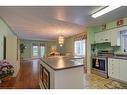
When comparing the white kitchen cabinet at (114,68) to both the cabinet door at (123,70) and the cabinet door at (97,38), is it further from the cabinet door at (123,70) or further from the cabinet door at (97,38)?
the cabinet door at (97,38)

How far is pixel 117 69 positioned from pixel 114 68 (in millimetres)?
146

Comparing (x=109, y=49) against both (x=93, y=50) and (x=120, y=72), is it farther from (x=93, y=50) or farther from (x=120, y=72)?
(x=120, y=72)

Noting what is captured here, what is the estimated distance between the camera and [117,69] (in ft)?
14.1

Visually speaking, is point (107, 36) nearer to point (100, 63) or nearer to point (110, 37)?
point (110, 37)

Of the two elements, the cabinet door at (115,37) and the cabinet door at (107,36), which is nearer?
the cabinet door at (115,37)

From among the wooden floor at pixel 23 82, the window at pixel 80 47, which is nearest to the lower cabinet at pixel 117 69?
the wooden floor at pixel 23 82

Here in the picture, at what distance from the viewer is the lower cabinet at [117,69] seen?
404 centimetres

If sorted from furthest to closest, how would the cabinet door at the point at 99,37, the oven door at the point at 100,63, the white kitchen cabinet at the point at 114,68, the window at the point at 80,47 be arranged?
the window at the point at 80,47 → the cabinet door at the point at 99,37 → the oven door at the point at 100,63 → the white kitchen cabinet at the point at 114,68

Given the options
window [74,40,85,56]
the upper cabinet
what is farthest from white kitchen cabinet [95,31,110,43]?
window [74,40,85,56]

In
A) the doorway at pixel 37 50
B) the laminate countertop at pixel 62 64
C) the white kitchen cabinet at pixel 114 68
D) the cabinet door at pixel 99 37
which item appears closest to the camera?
the laminate countertop at pixel 62 64

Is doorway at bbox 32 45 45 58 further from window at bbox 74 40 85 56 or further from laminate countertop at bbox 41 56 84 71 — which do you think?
laminate countertop at bbox 41 56 84 71
